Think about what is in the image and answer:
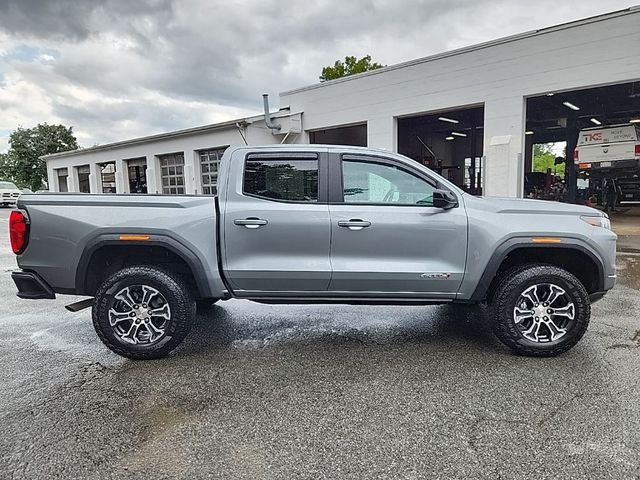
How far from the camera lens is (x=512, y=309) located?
3785mm

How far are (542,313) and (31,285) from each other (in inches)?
176

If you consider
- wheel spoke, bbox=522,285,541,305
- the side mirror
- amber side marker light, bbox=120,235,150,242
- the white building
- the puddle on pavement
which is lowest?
the puddle on pavement

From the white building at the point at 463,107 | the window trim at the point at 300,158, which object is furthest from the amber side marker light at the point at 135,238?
the white building at the point at 463,107

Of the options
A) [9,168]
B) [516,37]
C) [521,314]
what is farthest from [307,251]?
[9,168]

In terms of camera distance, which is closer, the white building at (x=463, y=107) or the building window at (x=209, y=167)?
the white building at (x=463, y=107)

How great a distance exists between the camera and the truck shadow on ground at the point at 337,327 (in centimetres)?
425

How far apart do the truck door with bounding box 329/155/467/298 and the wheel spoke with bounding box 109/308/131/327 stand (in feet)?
5.97

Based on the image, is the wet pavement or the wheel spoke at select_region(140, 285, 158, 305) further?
the wheel spoke at select_region(140, 285, 158, 305)

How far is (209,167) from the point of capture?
19922 millimetres

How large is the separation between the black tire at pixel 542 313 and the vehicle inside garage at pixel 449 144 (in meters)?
15.1

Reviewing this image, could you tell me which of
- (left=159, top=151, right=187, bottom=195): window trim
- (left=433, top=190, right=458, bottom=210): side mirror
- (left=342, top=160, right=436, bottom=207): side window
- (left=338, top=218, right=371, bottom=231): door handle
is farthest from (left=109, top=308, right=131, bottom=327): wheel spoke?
(left=159, top=151, right=187, bottom=195): window trim

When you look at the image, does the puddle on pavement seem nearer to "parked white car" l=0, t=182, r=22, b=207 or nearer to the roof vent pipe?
the roof vent pipe

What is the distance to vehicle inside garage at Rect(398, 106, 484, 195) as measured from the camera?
765 inches

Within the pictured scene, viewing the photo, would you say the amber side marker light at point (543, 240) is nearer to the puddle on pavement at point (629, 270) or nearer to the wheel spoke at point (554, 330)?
the wheel spoke at point (554, 330)
